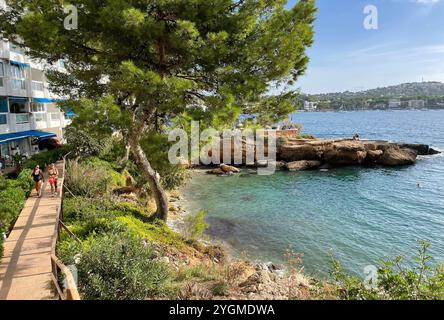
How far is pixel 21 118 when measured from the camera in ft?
86.3

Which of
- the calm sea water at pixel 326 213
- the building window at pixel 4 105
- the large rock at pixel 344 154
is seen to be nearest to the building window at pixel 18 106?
the building window at pixel 4 105

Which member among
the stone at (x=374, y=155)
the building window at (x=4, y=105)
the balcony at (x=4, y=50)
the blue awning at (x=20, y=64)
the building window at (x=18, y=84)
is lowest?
the stone at (x=374, y=155)

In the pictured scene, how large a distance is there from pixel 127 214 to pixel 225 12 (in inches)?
382

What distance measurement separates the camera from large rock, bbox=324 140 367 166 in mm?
43281

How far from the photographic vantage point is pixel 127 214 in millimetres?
14672

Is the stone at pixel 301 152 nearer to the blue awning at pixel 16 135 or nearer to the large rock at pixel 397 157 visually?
the large rock at pixel 397 157

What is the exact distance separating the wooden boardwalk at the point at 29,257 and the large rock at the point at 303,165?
Answer: 105 ft

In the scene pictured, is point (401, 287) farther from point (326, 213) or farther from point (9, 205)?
point (326, 213)

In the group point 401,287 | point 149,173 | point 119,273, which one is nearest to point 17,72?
point 149,173

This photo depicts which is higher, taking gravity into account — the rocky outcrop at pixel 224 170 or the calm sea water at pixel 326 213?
the rocky outcrop at pixel 224 170

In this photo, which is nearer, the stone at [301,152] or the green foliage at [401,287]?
the green foliage at [401,287]

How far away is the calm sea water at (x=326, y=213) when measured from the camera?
16.8m

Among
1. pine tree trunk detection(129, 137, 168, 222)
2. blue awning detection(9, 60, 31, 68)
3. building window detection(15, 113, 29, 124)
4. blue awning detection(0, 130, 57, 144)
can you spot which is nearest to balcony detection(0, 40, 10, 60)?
blue awning detection(9, 60, 31, 68)
